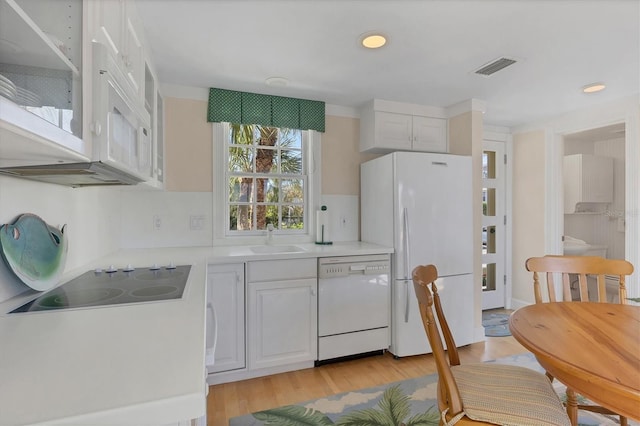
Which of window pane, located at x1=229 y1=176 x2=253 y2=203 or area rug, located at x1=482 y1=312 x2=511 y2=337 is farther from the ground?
window pane, located at x1=229 y1=176 x2=253 y2=203

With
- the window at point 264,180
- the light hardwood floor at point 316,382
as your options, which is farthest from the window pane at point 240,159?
the light hardwood floor at point 316,382

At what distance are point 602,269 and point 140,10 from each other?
296 centimetres

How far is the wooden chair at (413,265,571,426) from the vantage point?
3.86 ft

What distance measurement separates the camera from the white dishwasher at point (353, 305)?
2.52m

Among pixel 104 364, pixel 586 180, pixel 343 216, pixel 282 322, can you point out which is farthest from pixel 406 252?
pixel 586 180

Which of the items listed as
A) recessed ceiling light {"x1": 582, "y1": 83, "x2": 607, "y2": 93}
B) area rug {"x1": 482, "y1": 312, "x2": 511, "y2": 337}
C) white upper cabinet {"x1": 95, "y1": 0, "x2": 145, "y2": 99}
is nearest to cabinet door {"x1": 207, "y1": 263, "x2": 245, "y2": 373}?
white upper cabinet {"x1": 95, "y1": 0, "x2": 145, "y2": 99}

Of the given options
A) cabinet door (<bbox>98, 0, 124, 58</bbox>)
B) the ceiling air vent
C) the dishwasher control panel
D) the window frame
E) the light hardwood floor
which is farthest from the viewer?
the window frame

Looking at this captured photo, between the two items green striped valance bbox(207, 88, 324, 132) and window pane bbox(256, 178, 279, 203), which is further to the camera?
window pane bbox(256, 178, 279, 203)

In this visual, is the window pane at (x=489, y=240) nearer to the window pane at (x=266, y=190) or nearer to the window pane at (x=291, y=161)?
the window pane at (x=291, y=161)

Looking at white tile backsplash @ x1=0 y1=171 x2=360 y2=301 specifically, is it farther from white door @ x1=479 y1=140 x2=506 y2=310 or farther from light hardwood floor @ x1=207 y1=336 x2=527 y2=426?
white door @ x1=479 y1=140 x2=506 y2=310

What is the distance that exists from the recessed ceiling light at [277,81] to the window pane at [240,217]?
1.12 m

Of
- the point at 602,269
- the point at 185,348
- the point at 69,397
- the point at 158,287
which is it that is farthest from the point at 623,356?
the point at 158,287

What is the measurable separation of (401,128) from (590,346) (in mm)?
2405

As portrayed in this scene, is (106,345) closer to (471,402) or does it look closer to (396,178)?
(471,402)
